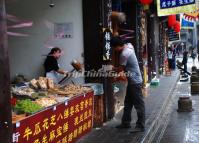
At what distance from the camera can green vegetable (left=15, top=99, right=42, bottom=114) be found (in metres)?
6.18

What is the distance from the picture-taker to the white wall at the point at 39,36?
9812 mm

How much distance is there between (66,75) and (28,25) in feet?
4.79

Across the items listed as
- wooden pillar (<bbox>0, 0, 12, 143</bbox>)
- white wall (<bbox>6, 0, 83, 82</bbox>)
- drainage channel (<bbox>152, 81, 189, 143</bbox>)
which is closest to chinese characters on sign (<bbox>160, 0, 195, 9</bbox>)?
drainage channel (<bbox>152, 81, 189, 143</bbox>)

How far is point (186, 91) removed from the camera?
19641 millimetres

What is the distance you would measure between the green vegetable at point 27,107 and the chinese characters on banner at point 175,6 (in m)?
8.81

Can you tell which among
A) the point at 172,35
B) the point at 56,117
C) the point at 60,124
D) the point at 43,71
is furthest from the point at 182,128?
the point at 172,35

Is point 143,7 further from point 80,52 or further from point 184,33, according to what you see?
point 184,33

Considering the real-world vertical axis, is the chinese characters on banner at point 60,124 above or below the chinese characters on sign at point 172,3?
below

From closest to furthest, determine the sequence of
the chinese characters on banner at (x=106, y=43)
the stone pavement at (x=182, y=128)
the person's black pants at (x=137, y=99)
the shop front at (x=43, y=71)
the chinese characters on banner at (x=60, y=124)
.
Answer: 1. the chinese characters on banner at (x=60, y=124)
2. the shop front at (x=43, y=71)
3. the person's black pants at (x=137, y=99)
4. the stone pavement at (x=182, y=128)
5. the chinese characters on banner at (x=106, y=43)

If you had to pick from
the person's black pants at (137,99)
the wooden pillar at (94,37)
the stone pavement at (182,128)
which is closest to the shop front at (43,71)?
the wooden pillar at (94,37)

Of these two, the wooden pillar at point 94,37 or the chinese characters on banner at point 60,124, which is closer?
the chinese characters on banner at point 60,124

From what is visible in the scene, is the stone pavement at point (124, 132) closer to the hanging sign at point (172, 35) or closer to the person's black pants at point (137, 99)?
the person's black pants at point (137, 99)

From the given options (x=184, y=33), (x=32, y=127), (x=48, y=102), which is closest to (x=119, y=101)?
(x=48, y=102)

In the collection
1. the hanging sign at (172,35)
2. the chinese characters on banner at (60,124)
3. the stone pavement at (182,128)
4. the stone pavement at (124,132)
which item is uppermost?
the hanging sign at (172,35)
